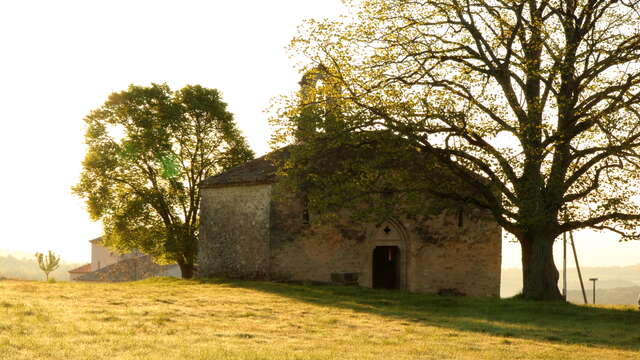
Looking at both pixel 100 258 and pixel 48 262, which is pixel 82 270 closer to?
pixel 100 258

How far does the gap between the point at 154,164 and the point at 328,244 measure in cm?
1630

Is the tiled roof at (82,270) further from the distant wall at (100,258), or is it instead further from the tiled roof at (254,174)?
the tiled roof at (254,174)

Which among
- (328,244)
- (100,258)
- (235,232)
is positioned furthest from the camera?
(100,258)

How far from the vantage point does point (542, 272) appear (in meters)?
25.9

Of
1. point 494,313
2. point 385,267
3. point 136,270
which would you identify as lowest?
point 136,270

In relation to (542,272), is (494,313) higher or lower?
lower

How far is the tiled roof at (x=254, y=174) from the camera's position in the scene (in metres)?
31.7

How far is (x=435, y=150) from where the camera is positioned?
25.1 metres

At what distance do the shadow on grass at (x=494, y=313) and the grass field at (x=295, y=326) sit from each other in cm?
4

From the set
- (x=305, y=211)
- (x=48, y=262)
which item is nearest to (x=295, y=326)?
(x=305, y=211)

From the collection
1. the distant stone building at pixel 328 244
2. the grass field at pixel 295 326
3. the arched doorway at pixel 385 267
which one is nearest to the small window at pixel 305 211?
the distant stone building at pixel 328 244

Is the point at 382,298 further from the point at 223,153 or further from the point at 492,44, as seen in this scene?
the point at 223,153

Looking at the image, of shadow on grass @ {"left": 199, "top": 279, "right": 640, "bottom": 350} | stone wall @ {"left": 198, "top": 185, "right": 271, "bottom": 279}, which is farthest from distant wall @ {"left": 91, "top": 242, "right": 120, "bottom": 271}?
shadow on grass @ {"left": 199, "top": 279, "right": 640, "bottom": 350}

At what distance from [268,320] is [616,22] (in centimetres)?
1821
